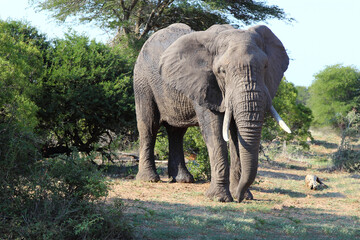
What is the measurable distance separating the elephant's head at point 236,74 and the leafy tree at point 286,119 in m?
9.27

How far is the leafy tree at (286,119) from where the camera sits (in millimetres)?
18469

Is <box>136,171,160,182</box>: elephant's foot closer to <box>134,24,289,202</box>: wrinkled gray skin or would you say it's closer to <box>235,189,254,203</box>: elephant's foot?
A: <box>134,24,289,202</box>: wrinkled gray skin

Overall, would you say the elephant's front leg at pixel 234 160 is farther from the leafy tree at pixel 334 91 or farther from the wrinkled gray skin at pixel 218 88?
the leafy tree at pixel 334 91

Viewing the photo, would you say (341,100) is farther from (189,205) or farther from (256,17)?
(189,205)

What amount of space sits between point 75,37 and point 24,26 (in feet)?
4.57

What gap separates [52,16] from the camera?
20719 mm

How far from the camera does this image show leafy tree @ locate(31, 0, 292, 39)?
20.0 meters

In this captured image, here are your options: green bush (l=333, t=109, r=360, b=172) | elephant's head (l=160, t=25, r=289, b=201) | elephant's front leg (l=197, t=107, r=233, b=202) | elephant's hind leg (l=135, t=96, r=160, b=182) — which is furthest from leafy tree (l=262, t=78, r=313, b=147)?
elephant's front leg (l=197, t=107, r=233, b=202)

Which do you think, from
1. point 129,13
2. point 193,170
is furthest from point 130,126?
point 129,13

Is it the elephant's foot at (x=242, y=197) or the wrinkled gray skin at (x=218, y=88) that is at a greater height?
the wrinkled gray skin at (x=218, y=88)

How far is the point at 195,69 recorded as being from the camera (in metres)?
7.96

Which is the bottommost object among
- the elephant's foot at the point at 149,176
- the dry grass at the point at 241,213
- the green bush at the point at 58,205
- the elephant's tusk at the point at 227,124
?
the elephant's foot at the point at 149,176

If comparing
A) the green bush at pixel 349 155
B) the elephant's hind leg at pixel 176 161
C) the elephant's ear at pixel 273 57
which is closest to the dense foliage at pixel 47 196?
the elephant's ear at pixel 273 57

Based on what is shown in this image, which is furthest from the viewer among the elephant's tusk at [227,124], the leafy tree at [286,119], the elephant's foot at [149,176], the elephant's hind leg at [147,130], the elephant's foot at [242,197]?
the leafy tree at [286,119]
